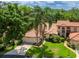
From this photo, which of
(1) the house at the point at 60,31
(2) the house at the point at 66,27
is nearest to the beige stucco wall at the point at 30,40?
(1) the house at the point at 60,31

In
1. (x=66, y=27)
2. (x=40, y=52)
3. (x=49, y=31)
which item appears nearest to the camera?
(x=40, y=52)

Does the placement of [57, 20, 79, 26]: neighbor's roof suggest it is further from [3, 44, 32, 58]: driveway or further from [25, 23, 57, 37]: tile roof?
[3, 44, 32, 58]: driveway

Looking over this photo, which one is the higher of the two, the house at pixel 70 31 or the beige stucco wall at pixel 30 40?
the house at pixel 70 31

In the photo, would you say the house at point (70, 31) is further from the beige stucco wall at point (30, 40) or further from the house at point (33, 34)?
the beige stucco wall at point (30, 40)

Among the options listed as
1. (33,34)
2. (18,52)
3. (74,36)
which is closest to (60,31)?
(74,36)

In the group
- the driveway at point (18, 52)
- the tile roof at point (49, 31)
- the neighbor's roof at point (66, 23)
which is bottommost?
the driveway at point (18, 52)

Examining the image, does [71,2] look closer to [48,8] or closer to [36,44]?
[48,8]

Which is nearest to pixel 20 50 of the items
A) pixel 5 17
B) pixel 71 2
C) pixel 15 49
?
pixel 15 49

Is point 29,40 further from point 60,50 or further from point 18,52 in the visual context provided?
point 60,50
